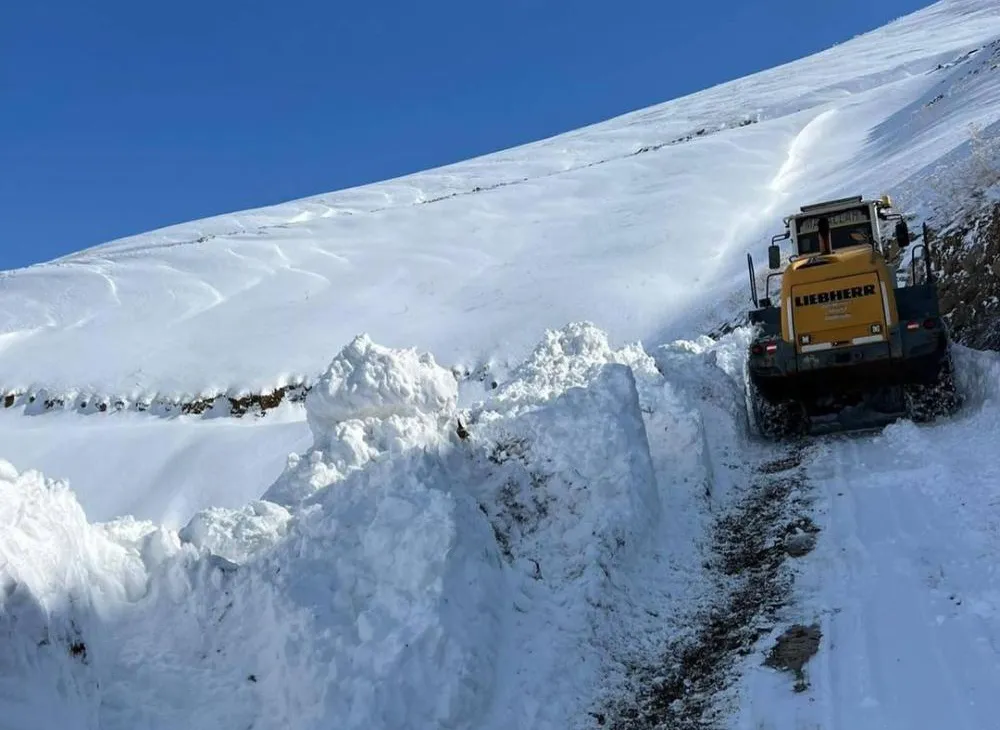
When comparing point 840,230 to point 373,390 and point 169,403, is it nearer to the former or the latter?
point 373,390

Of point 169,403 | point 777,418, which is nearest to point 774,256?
point 777,418

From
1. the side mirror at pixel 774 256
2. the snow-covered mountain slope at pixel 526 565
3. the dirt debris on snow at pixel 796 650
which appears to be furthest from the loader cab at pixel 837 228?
the dirt debris on snow at pixel 796 650

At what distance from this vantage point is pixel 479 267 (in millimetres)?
27469

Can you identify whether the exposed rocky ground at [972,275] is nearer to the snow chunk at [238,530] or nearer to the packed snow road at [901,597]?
the packed snow road at [901,597]

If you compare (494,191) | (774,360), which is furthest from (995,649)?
(494,191)

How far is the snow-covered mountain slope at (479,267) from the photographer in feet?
69.7

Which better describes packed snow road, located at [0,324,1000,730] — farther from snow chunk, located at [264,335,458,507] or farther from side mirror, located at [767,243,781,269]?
side mirror, located at [767,243,781,269]

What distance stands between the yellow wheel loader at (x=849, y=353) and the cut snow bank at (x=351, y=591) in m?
3.89

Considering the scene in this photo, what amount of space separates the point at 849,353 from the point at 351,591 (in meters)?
7.28

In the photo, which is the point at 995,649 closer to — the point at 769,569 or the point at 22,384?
the point at 769,569

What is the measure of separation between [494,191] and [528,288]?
1545 centimetres

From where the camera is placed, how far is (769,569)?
6098 mm

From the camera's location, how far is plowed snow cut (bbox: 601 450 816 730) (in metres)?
4.52

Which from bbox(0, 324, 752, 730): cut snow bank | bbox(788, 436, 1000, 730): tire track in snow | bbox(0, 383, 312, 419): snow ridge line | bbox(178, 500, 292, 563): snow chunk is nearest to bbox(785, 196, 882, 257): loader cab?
bbox(788, 436, 1000, 730): tire track in snow
